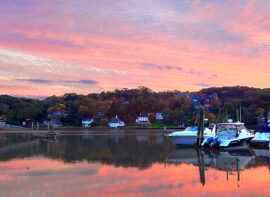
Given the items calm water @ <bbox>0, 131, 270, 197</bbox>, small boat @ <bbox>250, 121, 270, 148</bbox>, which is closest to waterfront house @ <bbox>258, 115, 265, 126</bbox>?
small boat @ <bbox>250, 121, 270, 148</bbox>

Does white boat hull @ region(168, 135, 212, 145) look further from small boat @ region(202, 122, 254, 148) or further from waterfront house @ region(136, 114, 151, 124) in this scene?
waterfront house @ region(136, 114, 151, 124)

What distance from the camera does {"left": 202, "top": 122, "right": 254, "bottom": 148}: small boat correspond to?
104 feet

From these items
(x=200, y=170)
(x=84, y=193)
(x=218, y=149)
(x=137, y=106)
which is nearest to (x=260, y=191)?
(x=200, y=170)

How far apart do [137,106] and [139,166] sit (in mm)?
138223

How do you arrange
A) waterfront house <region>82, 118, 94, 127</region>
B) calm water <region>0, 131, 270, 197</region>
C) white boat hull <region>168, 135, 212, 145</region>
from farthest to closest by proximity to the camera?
waterfront house <region>82, 118, 94, 127</region> → white boat hull <region>168, 135, 212, 145</region> → calm water <region>0, 131, 270, 197</region>

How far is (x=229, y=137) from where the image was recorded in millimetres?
34344

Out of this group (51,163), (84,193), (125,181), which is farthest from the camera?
(51,163)

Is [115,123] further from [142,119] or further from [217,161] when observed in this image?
[217,161]

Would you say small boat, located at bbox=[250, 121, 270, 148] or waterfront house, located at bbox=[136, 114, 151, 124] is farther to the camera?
waterfront house, located at bbox=[136, 114, 151, 124]

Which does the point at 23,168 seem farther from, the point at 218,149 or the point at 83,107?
the point at 83,107

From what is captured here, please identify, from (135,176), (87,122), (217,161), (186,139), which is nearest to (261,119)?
(87,122)

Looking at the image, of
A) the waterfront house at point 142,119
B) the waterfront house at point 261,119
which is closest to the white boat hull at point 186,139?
the waterfront house at point 261,119

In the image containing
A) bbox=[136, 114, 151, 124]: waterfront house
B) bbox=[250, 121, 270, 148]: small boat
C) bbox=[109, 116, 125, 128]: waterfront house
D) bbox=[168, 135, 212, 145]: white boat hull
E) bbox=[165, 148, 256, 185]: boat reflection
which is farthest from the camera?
bbox=[136, 114, 151, 124]: waterfront house

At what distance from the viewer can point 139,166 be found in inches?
858
